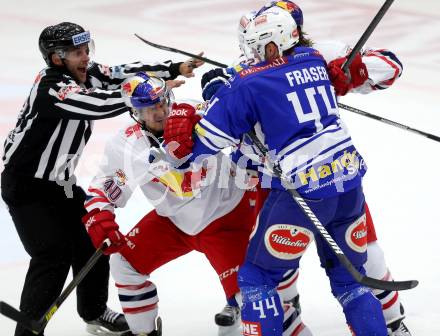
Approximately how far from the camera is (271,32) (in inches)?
122

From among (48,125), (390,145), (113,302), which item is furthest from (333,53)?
(390,145)

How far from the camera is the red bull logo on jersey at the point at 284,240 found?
10.2ft

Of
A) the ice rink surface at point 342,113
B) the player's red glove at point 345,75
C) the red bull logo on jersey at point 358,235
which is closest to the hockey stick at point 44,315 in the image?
the ice rink surface at point 342,113

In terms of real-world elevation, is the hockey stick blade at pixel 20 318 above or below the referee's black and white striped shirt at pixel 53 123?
below

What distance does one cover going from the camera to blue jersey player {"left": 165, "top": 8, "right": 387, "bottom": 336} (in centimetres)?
304

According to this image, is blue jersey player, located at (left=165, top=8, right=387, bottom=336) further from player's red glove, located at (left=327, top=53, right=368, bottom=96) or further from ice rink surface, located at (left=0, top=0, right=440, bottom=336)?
ice rink surface, located at (left=0, top=0, right=440, bottom=336)

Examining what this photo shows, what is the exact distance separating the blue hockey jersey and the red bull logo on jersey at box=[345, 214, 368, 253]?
16 cm

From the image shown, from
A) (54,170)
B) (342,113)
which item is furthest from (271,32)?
(342,113)

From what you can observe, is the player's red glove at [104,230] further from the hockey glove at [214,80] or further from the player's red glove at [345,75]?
the player's red glove at [345,75]

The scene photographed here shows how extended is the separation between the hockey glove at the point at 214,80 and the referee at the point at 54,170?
0.40m

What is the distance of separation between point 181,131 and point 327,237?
0.59 meters

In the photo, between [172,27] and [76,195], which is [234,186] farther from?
[172,27]

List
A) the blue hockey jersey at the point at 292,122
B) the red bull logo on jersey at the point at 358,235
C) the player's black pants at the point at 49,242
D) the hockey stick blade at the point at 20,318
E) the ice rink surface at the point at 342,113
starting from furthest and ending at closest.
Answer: the ice rink surface at the point at 342,113
the player's black pants at the point at 49,242
the hockey stick blade at the point at 20,318
the red bull logo on jersey at the point at 358,235
the blue hockey jersey at the point at 292,122

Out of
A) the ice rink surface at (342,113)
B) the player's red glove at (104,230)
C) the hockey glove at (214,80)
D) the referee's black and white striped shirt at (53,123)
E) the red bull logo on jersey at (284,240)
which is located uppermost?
the hockey glove at (214,80)
